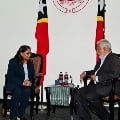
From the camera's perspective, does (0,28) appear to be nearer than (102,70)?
No

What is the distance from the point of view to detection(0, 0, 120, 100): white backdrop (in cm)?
616

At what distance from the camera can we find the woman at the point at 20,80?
4891 mm

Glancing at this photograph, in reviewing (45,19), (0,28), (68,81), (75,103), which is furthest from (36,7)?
(75,103)

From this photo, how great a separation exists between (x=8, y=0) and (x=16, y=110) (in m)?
2.58

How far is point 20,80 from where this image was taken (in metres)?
5.07

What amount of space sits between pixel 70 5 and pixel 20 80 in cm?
200

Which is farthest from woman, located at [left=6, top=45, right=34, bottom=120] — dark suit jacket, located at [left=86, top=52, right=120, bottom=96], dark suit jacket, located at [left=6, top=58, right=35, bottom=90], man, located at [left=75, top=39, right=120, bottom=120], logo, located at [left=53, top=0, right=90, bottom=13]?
logo, located at [left=53, top=0, right=90, bottom=13]

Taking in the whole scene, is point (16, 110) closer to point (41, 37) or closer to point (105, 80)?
point (105, 80)

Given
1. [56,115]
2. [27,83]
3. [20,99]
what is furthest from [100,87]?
[56,115]

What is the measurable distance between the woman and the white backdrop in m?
1.23

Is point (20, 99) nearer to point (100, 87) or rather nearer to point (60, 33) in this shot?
point (100, 87)

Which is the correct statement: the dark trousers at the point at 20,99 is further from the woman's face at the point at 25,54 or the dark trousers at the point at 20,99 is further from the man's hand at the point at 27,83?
the woman's face at the point at 25,54

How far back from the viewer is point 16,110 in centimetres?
484

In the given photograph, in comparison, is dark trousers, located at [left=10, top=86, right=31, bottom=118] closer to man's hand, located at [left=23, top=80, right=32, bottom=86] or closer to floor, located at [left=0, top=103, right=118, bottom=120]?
man's hand, located at [left=23, top=80, right=32, bottom=86]
